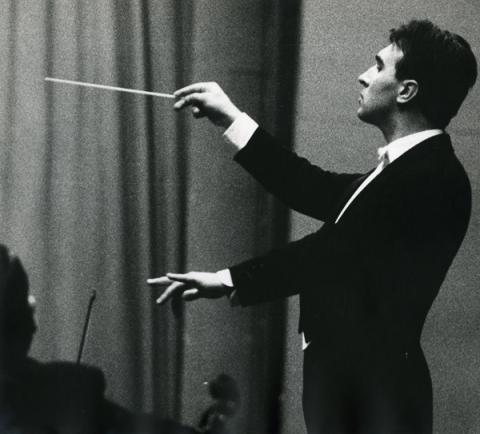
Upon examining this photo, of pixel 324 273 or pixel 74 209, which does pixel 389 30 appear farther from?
pixel 74 209

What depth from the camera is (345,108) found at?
1917mm

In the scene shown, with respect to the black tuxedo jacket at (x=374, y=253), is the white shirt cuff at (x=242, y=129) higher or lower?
higher

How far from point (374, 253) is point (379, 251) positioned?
0.02m

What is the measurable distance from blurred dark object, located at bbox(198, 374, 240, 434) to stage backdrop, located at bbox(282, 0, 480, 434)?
0.45 ft

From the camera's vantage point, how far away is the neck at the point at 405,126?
1.70m

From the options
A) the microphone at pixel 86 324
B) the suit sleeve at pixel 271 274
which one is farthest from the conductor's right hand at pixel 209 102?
the microphone at pixel 86 324

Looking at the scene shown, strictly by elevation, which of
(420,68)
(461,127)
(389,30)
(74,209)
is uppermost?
(389,30)

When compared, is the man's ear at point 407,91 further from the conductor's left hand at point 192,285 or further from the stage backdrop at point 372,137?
the conductor's left hand at point 192,285

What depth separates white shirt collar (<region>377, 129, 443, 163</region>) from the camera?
168 cm

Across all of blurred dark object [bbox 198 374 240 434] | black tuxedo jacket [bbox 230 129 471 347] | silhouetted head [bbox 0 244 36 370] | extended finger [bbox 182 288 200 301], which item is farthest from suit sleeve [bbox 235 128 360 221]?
silhouetted head [bbox 0 244 36 370]

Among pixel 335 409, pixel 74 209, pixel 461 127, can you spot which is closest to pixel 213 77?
pixel 74 209

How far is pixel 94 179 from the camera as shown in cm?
180

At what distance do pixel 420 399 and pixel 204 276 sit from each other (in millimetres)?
579

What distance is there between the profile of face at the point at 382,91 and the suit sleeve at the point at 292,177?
0.57ft
